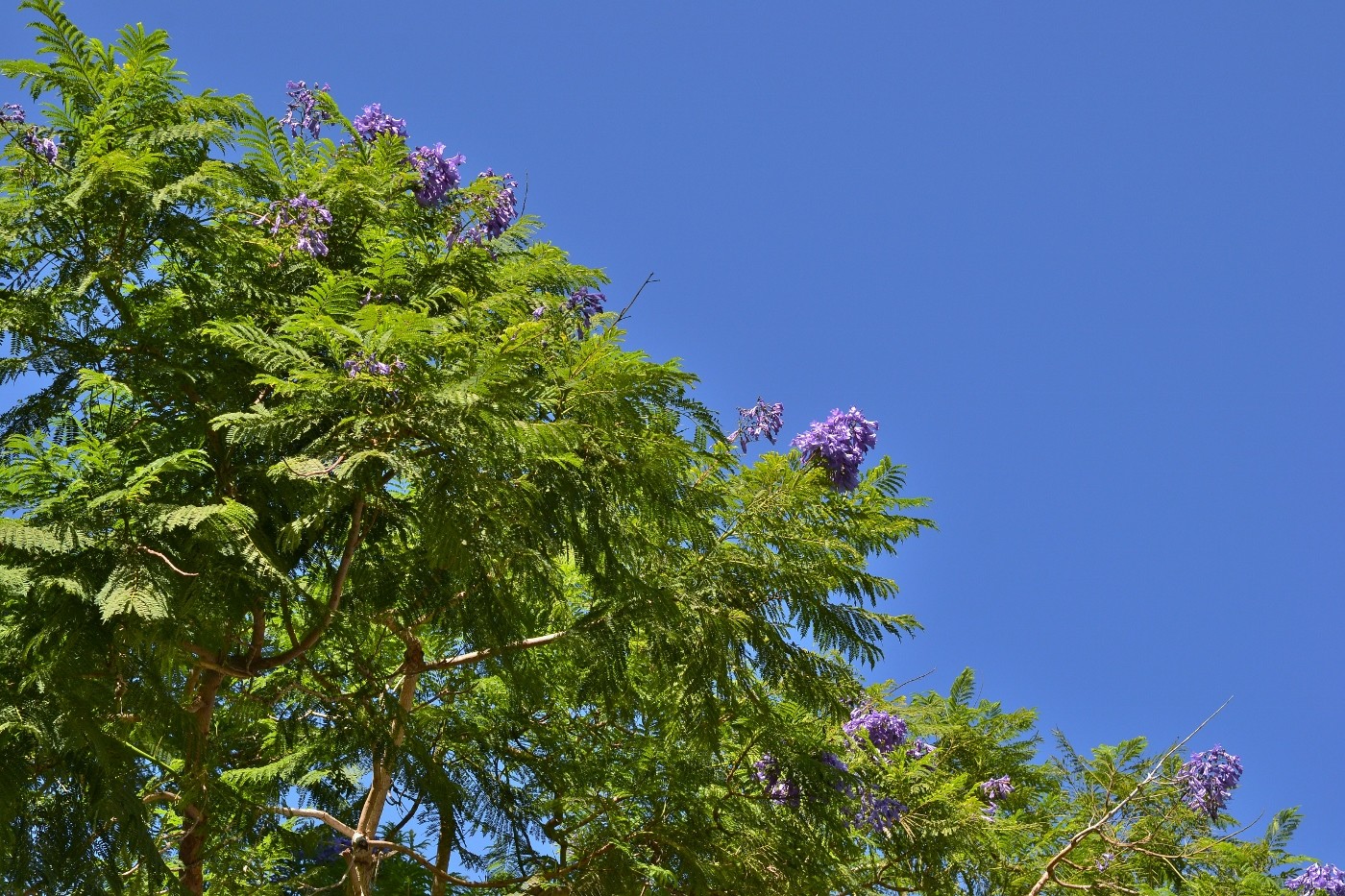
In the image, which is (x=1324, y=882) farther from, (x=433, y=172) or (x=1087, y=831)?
(x=433, y=172)

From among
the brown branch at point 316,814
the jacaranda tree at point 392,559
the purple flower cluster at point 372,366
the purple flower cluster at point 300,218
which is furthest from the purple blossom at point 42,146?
the brown branch at point 316,814

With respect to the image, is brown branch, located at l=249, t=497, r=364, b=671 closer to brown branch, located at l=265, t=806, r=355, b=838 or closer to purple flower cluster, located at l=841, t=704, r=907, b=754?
brown branch, located at l=265, t=806, r=355, b=838

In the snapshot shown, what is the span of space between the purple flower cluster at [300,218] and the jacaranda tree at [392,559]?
0.07 feet

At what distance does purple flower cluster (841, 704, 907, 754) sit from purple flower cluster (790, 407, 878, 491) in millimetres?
1666

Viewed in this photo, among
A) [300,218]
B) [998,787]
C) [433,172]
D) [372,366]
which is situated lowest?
[372,366]

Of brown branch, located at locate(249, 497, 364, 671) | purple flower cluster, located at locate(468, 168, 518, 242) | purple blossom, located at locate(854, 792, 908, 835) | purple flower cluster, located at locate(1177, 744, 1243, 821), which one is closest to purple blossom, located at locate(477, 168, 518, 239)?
purple flower cluster, located at locate(468, 168, 518, 242)

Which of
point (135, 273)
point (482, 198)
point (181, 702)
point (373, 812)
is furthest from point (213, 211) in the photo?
point (373, 812)

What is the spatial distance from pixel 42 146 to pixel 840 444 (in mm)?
4204

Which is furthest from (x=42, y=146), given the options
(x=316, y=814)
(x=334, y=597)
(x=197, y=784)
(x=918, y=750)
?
(x=918, y=750)

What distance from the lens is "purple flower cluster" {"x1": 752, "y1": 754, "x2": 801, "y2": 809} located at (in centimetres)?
794

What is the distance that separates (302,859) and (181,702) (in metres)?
4.07

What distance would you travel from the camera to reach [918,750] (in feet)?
31.3

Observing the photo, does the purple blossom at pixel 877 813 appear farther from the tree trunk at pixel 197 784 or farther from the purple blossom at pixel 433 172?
the purple blossom at pixel 433 172

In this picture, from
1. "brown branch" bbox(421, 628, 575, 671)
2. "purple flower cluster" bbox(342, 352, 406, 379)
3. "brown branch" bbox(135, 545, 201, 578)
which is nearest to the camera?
"purple flower cluster" bbox(342, 352, 406, 379)
